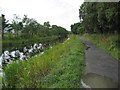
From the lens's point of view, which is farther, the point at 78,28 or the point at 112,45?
the point at 78,28

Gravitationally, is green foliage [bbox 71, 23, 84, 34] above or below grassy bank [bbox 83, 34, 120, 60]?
above

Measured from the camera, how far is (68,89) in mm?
3812

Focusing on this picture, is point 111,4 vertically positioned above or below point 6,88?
above

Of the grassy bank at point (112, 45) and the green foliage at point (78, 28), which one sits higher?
the green foliage at point (78, 28)

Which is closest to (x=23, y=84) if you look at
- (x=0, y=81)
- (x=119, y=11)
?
(x=0, y=81)

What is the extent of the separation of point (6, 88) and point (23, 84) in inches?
17.9

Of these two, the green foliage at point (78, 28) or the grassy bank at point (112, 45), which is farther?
the green foliage at point (78, 28)

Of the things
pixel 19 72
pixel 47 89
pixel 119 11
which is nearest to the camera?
pixel 47 89

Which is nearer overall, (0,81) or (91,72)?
(0,81)

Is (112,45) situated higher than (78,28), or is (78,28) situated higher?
(78,28)

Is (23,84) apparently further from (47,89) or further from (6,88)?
(47,89)

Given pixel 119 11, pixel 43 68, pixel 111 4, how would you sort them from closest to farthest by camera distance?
pixel 43 68 < pixel 111 4 < pixel 119 11

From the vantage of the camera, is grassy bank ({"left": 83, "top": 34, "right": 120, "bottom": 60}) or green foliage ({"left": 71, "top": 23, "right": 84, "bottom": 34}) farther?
green foliage ({"left": 71, "top": 23, "right": 84, "bottom": 34})

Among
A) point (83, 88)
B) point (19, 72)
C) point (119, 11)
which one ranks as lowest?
point (83, 88)
